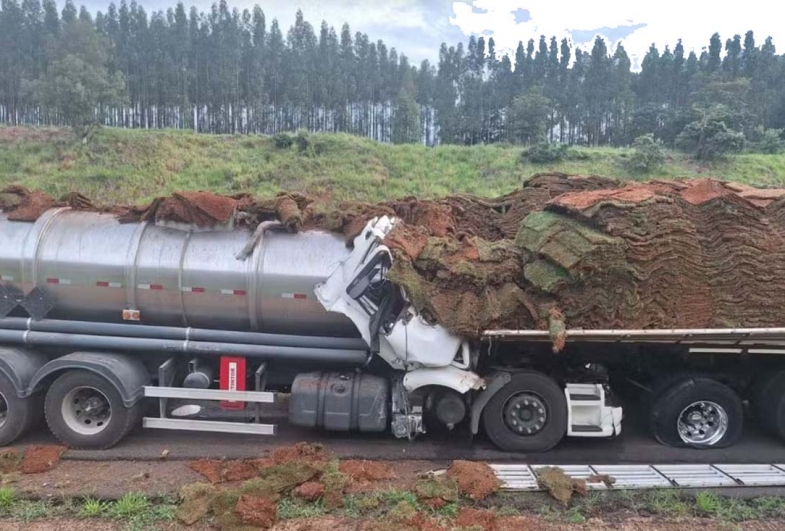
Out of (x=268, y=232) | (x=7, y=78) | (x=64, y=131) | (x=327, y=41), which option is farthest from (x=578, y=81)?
(x=268, y=232)

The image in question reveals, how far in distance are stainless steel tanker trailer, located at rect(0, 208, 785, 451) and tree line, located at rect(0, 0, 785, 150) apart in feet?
159

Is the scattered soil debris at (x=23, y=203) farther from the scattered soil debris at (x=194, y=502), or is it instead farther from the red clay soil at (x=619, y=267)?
the red clay soil at (x=619, y=267)

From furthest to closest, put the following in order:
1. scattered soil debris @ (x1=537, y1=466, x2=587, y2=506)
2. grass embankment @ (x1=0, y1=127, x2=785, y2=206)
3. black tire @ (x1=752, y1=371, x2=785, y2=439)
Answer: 1. grass embankment @ (x1=0, y1=127, x2=785, y2=206)
2. black tire @ (x1=752, y1=371, x2=785, y2=439)
3. scattered soil debris @ (x1=537, y1=466, x2=587, y2=506)

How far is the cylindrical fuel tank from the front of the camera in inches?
262

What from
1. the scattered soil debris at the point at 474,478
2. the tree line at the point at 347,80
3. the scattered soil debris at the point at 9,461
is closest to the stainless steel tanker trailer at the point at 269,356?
the scattered soil debris at the point at 9,461

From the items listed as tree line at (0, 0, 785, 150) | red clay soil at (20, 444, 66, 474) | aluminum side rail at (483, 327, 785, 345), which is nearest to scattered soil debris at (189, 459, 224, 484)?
red clay soil at (20, 444, 66, 474)

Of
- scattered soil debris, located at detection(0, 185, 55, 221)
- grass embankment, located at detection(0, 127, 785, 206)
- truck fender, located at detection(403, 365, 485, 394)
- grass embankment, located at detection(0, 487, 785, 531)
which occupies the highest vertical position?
grass embankment, located at detection(0, 127, 785, 206)

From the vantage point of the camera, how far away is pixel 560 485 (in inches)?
214

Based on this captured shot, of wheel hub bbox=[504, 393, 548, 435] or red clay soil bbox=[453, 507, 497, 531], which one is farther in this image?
wheel hub bbox=[504, 393, 548, 435]

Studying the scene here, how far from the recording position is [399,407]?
6527mm

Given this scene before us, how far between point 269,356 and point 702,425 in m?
5.10

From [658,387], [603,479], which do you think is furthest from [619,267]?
[603,479]

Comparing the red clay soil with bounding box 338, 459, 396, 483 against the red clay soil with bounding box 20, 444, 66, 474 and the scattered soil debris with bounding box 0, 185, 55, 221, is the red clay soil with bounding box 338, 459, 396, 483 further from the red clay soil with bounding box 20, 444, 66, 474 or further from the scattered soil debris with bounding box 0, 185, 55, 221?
the scattered soil debris with bounding box 0, 185, 55, 221

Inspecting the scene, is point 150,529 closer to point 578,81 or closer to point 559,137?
point 559,137
